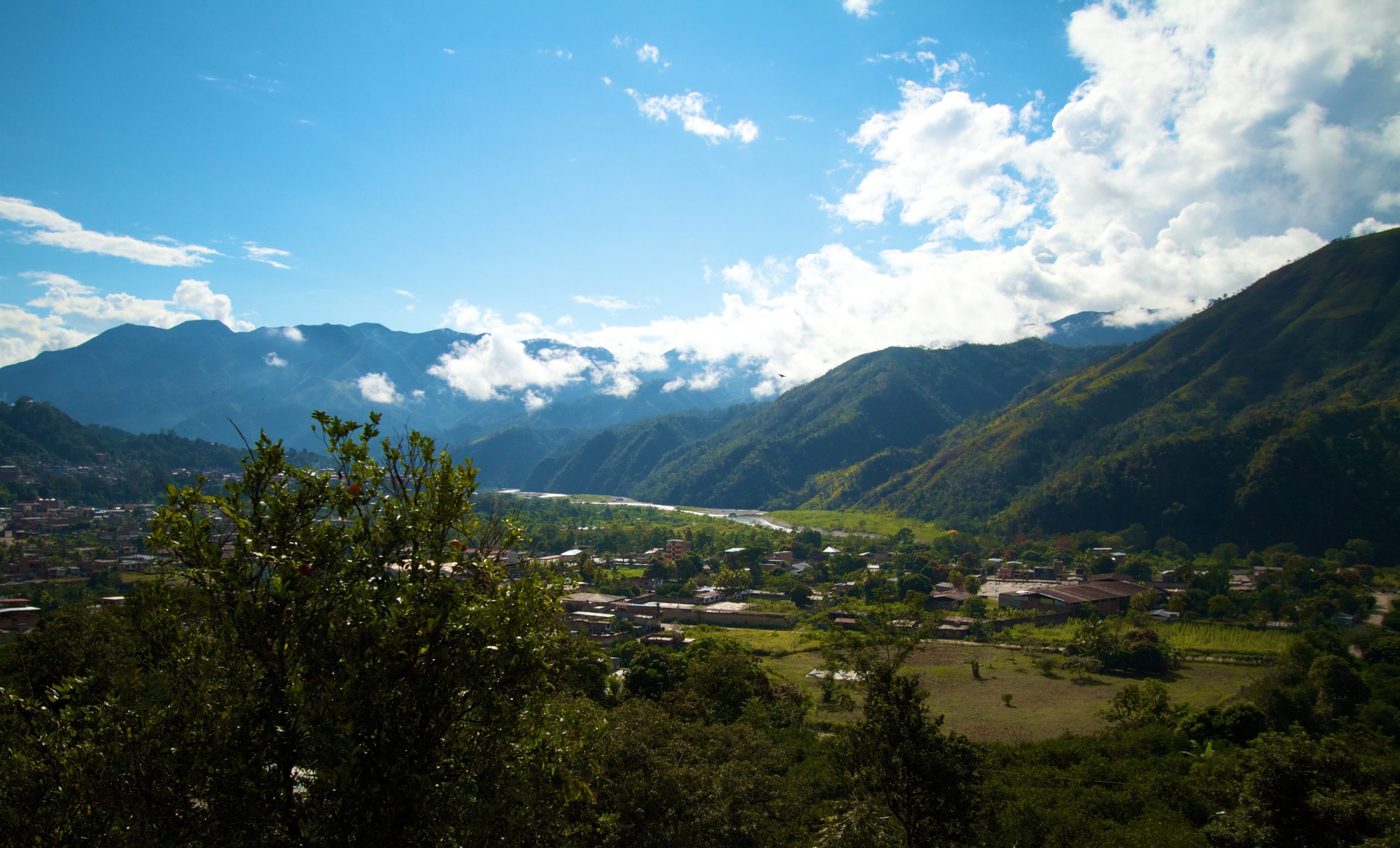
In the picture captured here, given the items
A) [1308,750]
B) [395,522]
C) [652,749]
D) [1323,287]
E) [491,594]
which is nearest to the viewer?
[395,522]

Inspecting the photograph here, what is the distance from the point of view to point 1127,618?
4606 centimetres

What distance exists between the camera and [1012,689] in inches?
1300

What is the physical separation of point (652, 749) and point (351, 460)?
33.9 feet

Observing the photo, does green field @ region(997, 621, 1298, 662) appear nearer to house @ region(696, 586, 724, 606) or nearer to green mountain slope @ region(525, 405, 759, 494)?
house @ region(696, 586, 724, 606)

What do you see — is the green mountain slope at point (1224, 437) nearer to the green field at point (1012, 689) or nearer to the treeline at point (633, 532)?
the treeline at point (633, 532)

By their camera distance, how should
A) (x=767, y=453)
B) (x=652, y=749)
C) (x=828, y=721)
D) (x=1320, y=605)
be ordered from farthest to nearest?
(x=767, y=453) < (x=1320, y=605) < (x=828, y=721) < (x=652, y=749)

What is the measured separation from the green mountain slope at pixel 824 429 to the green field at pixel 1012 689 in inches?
3793

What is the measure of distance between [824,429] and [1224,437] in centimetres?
7920

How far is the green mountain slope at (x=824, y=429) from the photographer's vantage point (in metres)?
147

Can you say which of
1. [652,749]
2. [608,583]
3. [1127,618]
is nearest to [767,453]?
[608,583]

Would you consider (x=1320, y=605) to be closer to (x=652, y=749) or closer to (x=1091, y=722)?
(x=1091, y=722)

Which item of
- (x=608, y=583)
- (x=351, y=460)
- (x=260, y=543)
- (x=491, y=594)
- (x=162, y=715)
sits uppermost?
(x=351, y=460)

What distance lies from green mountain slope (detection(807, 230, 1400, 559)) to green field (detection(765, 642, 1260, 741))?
160ft

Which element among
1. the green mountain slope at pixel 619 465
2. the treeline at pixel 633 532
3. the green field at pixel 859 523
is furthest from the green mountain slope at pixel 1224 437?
the green mountain slope at pixel 619 465
